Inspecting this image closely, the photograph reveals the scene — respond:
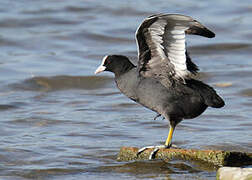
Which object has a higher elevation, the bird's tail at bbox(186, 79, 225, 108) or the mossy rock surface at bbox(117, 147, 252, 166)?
the bird's tail at bbox(186, 79, 225, 108)

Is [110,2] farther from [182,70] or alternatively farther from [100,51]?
[182,70]

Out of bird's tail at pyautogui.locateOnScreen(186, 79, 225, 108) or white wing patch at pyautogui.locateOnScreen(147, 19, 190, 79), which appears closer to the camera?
white wing patch at pyautogui.locateOnScreen(147, 19, 190, 79)

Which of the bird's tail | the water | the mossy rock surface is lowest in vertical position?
the water

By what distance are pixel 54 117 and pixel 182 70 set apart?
281 centimetres

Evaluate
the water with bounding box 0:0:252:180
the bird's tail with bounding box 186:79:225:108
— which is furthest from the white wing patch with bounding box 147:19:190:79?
the water with bounding box 0:0:252:180

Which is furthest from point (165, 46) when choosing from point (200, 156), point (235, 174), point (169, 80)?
→ point (235, 174)

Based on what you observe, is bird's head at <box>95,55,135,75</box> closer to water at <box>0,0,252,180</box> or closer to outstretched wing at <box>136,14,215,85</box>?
outstretched wing at <box>136,14,215,85</box>

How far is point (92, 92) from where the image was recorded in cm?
1038

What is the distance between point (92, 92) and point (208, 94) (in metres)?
4.09

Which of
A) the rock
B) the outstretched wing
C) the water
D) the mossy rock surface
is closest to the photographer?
the rock

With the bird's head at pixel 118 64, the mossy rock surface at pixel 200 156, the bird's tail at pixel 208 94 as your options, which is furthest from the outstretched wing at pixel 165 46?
the mossy rock surface at pixel 200 156

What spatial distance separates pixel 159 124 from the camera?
847cm

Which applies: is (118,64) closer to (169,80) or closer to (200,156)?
(169,80)

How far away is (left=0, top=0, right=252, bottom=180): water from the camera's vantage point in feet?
22.6
